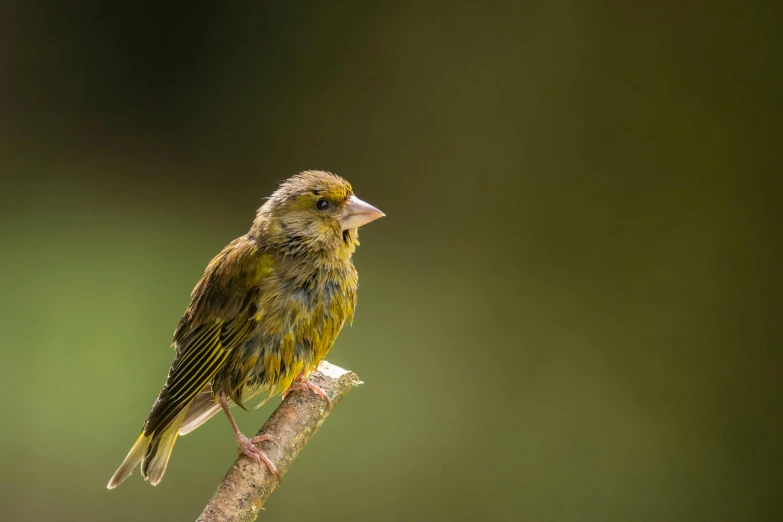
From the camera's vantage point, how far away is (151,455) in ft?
7.68

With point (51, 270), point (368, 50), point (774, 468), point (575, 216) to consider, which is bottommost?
point (51, 270)

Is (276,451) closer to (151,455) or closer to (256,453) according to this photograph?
(256,453)

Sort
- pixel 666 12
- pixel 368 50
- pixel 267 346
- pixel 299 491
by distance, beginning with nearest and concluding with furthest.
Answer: pixel 267 346 < pixel 299 491 < pixel 666 12 < pixel 368 50

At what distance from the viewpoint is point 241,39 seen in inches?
172

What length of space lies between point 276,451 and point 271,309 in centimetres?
37

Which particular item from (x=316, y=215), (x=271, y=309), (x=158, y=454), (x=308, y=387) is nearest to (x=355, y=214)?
(x=316, y=215)

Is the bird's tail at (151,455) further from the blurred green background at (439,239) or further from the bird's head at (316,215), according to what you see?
the blurred green background at (439,239)

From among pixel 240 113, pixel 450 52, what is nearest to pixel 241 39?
pixel 240 113

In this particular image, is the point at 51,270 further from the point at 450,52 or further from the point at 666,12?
the point at 666,12

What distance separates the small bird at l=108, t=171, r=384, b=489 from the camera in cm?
226

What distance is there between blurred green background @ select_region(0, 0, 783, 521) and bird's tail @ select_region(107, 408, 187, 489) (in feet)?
4.49

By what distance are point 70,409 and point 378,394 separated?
55.0 inches

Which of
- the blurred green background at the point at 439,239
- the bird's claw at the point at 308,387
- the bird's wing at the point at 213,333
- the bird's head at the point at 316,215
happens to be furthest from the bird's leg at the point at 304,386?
the blurred green background at the point at 439,239

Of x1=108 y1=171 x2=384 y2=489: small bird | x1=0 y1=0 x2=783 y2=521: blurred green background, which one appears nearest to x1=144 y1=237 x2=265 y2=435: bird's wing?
x1=108 y1=171 x2=384 y2=489: small bird
